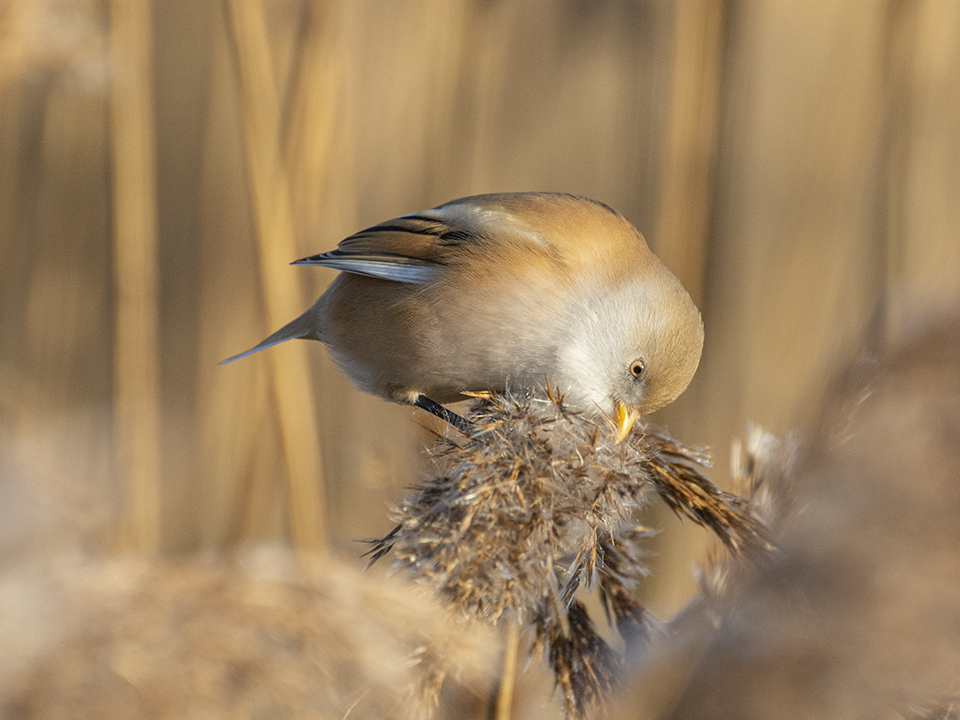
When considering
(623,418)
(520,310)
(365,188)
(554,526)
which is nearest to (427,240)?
(520,310)

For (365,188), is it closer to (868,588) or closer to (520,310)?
(520,310)

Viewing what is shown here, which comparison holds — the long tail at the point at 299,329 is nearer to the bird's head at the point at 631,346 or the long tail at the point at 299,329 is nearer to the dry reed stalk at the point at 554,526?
the bird's head at the point at 631,346

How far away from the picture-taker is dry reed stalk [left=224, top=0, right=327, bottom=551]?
1538 millimetres

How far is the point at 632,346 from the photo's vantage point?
4.04 ft

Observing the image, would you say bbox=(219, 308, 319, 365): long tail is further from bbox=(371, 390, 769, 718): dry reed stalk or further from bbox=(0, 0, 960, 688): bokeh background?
bbox=(371, 390, 769, 718): dry reed stalk

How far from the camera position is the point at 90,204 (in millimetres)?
2227

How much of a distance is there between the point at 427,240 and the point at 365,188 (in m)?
0.90

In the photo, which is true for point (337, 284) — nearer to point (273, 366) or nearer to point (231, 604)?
point (273, 366)

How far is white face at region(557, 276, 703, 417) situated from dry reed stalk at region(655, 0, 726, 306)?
634 mm

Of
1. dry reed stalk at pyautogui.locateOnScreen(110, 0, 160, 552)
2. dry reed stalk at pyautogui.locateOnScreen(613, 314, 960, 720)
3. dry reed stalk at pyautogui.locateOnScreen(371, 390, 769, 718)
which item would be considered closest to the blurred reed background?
dry reed stalk at pyautogui.locateOnScreen(110, 0, 160, 552)

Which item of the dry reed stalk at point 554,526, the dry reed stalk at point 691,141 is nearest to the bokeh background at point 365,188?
the dry reed stalk at point 691,141

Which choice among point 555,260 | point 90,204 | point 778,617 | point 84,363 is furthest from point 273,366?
point 778,617

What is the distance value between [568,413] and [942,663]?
19.3 inches

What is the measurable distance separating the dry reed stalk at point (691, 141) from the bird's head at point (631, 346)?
63cm
